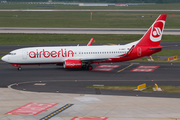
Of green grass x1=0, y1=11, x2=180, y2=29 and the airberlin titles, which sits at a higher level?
green grass x1=0, y1=11, x2=180, y2=29

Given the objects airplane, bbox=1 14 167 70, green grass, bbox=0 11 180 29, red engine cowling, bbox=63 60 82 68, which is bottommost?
red engine cowling, bbox=63 60 82 68

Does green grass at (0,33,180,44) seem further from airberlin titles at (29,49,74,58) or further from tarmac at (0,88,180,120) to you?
tarmac at (0,88,180,120)

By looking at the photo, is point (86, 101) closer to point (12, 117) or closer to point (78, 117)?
point (78, 117)

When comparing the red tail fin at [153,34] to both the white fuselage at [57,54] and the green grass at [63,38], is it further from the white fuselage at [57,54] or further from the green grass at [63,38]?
the green grass at [63,38]

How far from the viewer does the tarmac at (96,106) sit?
80.7 feet

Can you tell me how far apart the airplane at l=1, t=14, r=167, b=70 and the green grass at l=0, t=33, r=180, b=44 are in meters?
27.6

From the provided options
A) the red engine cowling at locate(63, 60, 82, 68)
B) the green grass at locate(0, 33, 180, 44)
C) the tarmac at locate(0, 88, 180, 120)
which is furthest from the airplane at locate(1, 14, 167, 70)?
the green grass at locate(0, 33, 180, 44)

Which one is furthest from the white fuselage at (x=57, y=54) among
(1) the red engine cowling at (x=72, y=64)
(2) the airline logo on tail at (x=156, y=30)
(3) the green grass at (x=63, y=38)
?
(3) the green grass at (x=63, y=38)

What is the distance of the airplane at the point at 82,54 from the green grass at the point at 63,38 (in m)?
27.6

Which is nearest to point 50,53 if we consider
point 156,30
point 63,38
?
point 156,30

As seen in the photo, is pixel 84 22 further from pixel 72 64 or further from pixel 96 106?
pixel 96 106

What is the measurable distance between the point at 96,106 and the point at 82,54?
68.7 feet

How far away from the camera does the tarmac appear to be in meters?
24.6

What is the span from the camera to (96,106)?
90.4 feet
